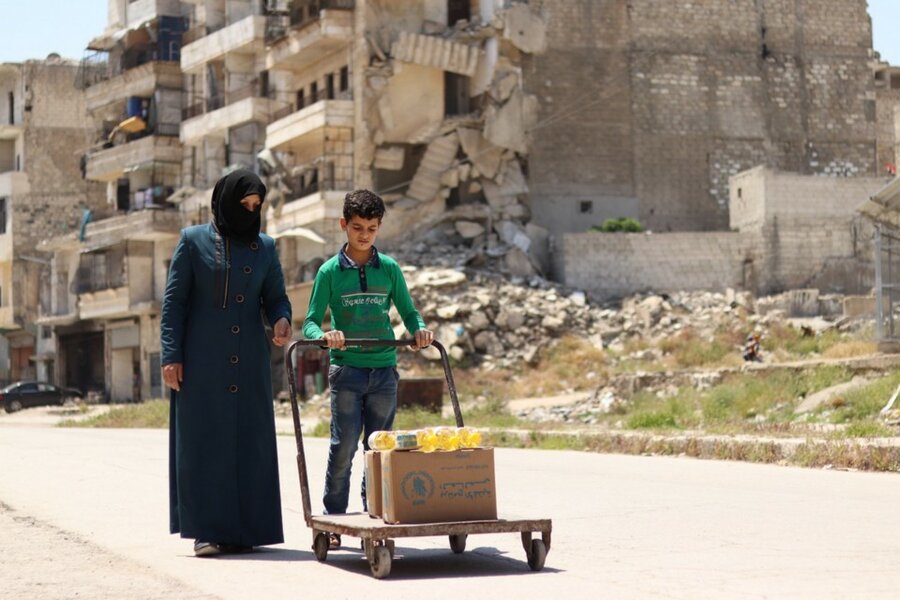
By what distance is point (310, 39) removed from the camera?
46.6 meters

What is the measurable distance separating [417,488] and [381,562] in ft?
1.39

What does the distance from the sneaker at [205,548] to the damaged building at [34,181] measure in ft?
200

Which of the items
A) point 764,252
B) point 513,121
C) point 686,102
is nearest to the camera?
point 764,252

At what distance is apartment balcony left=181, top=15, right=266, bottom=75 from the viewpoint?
168ft

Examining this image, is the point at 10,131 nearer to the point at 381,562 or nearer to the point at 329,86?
the point at 329,86

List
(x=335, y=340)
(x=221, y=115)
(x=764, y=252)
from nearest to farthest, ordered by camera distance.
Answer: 1. (x=335, y=340)
2. (x=764, y=252)
3. (x=221, y=115)

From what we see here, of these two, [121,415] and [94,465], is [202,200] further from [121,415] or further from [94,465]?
[94,465]

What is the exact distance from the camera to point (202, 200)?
53812 millimetres

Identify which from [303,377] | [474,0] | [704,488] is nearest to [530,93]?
[474,0]

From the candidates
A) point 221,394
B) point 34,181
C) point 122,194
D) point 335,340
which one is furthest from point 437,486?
point 34,181

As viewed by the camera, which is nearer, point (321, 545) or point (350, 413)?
A: point (321, 545)

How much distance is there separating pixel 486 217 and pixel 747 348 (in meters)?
12.6

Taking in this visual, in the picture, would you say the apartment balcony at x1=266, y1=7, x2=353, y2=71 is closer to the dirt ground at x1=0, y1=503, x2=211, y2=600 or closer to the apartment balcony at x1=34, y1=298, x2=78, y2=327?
the apartment balcony at x1=34, y1=298, x2=78, y2=327

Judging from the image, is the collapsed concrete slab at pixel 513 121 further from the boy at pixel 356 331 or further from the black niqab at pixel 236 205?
the black niqab at pixel 236 205
